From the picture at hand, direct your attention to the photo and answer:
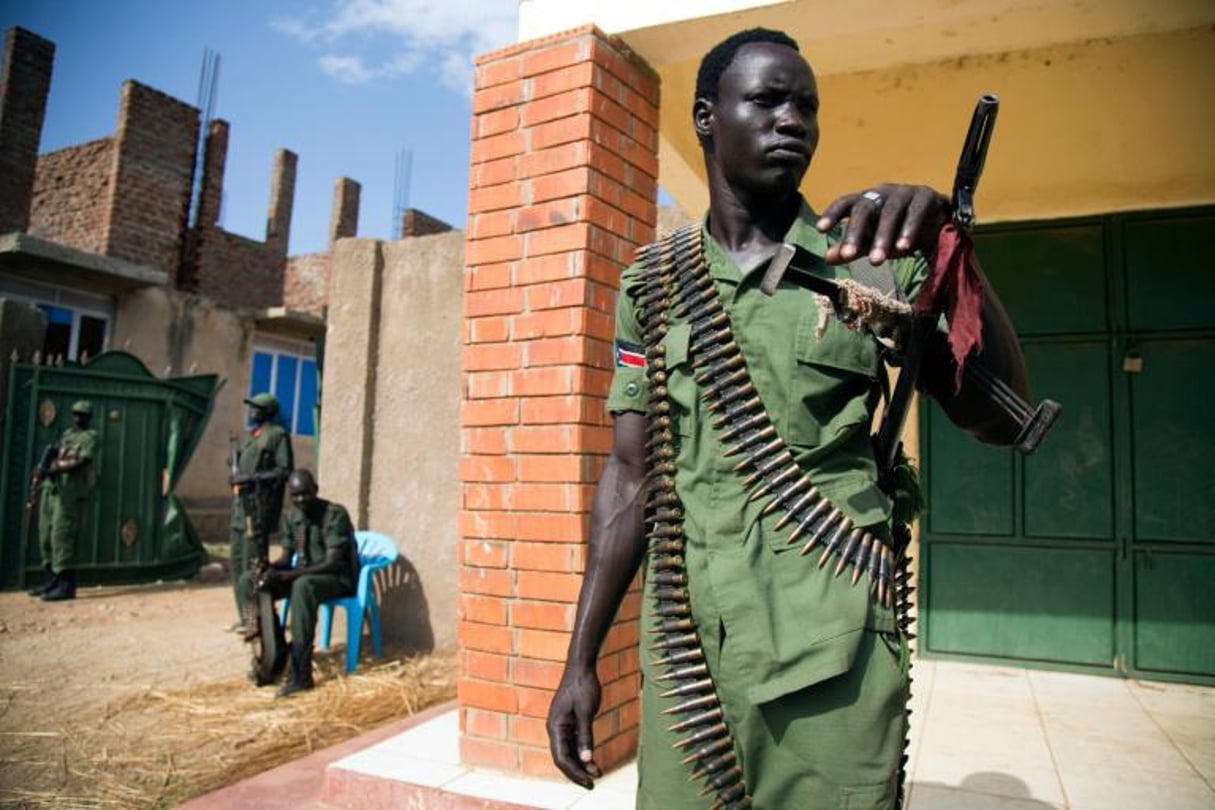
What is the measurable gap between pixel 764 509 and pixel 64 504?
1007 centimetres

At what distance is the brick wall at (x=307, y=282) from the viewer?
2091cm

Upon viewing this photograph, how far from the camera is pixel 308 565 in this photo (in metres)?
6.28

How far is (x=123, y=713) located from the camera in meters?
5.32

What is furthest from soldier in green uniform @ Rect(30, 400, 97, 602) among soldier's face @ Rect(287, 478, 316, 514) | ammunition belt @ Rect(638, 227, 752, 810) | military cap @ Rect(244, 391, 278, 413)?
ammunition belt @ Rect(638, 227, 752, 810)

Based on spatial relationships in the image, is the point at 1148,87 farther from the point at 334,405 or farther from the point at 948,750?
the point at 334,405

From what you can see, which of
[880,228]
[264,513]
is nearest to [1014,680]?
[880,228]

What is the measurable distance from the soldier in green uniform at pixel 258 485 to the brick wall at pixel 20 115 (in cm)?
1081

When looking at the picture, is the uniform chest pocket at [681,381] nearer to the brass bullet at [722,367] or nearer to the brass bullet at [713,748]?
the brass bullet at [722,367]

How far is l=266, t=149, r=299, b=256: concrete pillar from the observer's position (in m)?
20.8

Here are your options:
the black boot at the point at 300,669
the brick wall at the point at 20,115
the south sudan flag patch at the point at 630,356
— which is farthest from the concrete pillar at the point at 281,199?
the south sudan flag patch at the point at 630,356

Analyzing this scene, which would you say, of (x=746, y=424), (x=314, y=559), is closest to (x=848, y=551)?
(x=746, y=424)

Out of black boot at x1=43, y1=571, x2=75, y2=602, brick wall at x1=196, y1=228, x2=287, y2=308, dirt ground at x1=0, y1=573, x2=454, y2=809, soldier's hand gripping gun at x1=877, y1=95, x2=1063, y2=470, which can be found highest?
brick wall at x1=196, y1=228, x2=287, y2=308

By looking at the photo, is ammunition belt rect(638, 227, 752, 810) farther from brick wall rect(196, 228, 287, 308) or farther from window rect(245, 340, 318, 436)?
brick wall rect(196, 228, 287, 308)

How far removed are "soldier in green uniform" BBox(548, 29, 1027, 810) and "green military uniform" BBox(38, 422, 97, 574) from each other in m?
9.60
